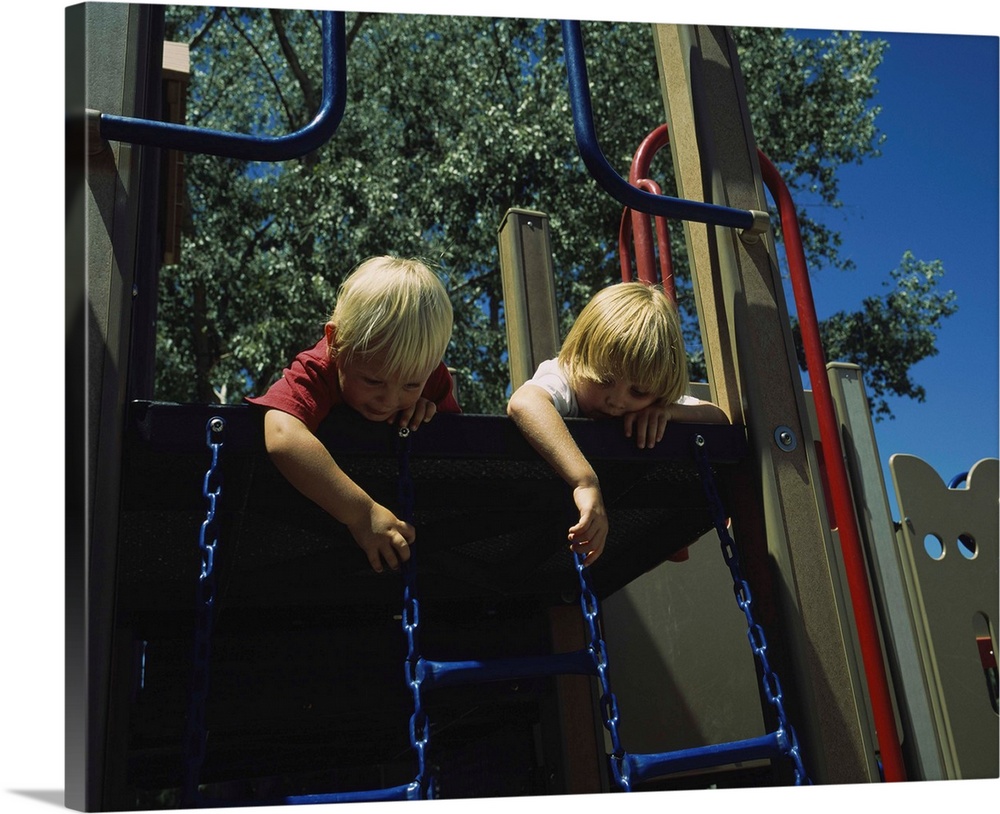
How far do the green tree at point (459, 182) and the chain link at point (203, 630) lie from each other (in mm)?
7641

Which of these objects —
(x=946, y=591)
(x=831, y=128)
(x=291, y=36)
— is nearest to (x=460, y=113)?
(x=291, y=36)

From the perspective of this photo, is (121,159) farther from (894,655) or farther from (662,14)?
(894,655)

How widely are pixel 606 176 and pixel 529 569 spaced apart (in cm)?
127

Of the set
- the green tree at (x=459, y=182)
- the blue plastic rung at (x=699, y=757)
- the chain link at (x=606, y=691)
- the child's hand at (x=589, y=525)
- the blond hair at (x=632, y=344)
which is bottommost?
the blue plastic rung at (x=699, y=757)

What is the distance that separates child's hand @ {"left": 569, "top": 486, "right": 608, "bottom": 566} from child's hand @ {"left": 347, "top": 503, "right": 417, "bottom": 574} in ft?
1.02

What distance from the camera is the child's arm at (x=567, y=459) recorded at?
70.8 inches

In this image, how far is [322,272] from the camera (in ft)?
32.0

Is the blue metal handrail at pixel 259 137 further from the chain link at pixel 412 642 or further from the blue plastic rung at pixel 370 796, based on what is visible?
the blue plastic rung at pixel 370 796

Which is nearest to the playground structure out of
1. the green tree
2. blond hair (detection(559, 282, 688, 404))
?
blond hair (detection(559, 282, 688, 404))

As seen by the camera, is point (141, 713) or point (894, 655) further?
point (894, 655)

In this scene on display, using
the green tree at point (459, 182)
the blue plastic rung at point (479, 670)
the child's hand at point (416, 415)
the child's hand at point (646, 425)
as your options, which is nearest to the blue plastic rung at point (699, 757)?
the blue plastic rung at point (479, 670)

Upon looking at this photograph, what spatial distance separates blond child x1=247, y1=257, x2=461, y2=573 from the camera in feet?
5.54
